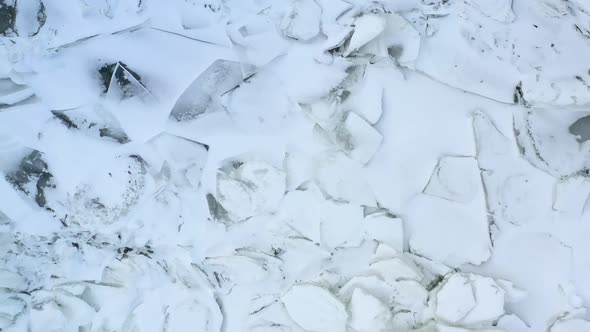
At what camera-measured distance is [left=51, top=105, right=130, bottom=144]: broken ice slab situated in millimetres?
632

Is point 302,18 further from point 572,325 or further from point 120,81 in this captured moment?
point 572,325

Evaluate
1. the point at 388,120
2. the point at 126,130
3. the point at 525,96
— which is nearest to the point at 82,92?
the point at 126,130

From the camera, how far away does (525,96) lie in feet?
1.97

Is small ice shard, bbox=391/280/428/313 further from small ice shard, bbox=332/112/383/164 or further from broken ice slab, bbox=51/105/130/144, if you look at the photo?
broken ice slab, bbox=51/105/130/144

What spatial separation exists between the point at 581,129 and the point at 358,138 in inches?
9.0

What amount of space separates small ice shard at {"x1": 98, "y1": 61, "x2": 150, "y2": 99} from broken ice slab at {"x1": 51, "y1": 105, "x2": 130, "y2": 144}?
0.03m

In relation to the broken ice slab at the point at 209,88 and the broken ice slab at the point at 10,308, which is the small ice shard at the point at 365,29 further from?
the broken ice slab at the point at 10,308

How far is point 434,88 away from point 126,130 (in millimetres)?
330

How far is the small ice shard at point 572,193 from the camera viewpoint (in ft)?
1.96

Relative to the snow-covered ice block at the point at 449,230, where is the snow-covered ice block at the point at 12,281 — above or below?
below

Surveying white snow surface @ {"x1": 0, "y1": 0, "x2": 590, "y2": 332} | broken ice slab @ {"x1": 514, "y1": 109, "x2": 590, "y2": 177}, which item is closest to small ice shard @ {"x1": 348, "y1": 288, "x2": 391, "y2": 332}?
white snow surface @ {"x1": 0, "y1": 0, "x2": 590, "y2": 332}

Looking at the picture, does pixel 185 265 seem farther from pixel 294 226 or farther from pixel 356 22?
pixel 356 22

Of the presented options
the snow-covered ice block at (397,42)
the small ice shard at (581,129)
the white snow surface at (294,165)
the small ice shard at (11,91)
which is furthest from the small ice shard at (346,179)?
the small ice shard at (11,91)

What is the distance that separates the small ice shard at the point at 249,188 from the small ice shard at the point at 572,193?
28cm
